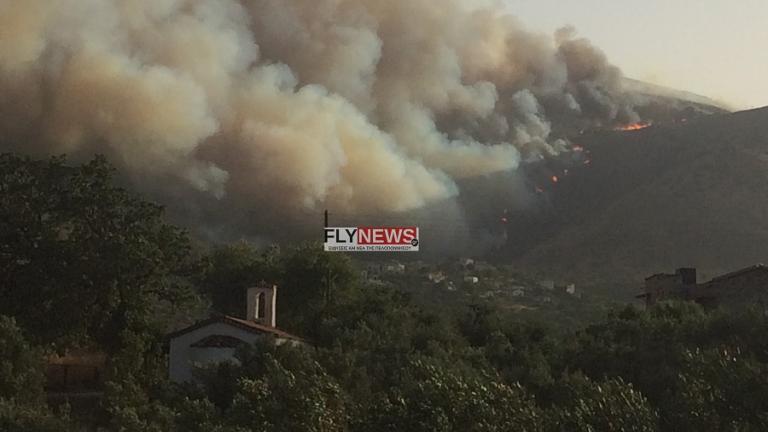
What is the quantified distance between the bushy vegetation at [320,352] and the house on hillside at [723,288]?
10611 millimetres

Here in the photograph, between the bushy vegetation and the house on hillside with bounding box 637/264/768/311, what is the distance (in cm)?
1061

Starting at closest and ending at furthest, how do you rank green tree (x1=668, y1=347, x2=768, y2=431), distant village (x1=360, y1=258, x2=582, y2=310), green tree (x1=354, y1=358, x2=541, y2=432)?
green tree (x1=668, y1=347, x2=768, y2=431), green tree (x1=354, y1=358, x2=541, y2=432), distant village (x1=360, y1=258, x2=582, y2=310)

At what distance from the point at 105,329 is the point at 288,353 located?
21308 millimetres

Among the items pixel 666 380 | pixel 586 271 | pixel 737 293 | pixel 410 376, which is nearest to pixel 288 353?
pixel 410 376

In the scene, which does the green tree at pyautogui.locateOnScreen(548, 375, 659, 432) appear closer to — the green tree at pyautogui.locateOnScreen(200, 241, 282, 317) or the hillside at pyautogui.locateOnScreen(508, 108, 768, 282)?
the green tree at pyautogui.locateOnScreen(200, 241, 282, 317)

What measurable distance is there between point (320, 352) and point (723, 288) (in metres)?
37.6

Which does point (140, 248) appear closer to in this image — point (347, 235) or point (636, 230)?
point (347, 235)

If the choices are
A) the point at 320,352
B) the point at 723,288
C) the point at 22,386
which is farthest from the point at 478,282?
the point at 22,386

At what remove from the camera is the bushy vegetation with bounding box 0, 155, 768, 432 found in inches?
1566

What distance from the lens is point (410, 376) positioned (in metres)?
43.1

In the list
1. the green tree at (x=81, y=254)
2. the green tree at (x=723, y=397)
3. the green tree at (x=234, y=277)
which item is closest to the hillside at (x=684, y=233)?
the green tree at (x=234, y=277)

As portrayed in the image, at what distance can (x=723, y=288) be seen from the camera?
3095 inches

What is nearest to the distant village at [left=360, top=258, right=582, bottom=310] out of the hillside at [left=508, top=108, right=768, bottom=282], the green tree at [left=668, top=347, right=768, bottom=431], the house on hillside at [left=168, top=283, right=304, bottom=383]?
the hillside at [left=508, top=108, right=768, bottom=282]

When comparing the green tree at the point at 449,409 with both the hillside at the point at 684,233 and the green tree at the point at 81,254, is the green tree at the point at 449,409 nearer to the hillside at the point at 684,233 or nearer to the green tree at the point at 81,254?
the green tree at the point at 81,254
